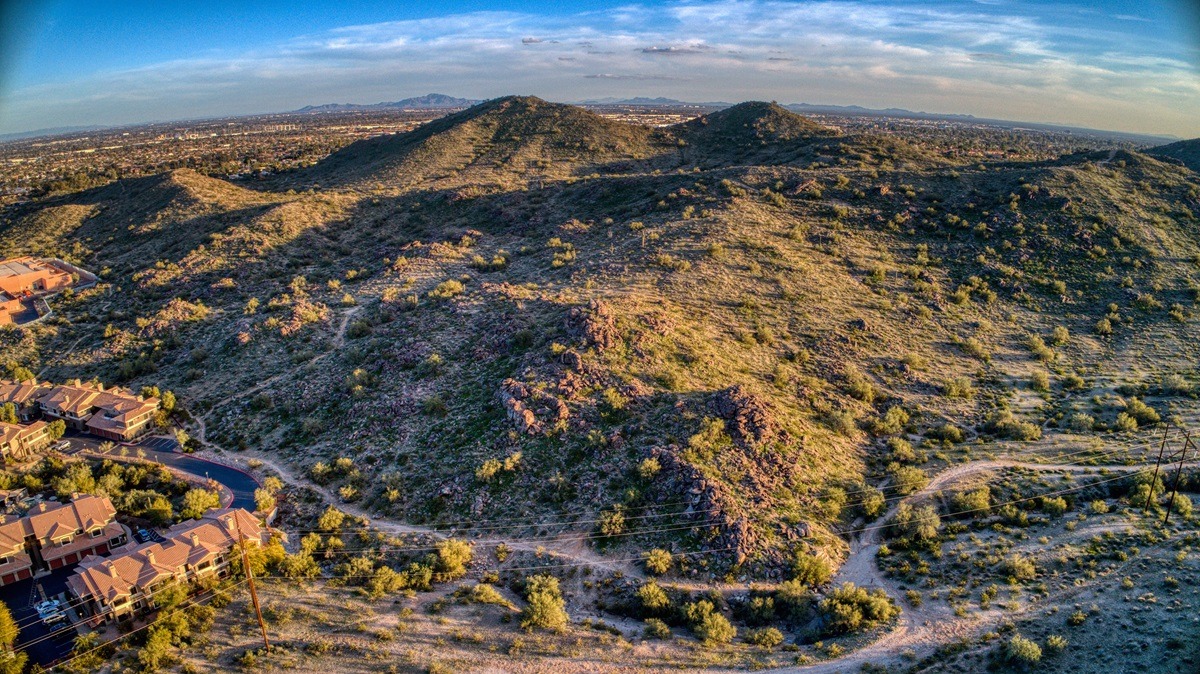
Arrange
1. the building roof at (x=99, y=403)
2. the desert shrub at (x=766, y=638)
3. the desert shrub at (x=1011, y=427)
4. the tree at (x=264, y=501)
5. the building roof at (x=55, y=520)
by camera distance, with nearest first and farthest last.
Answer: the desert shrub at (x=766, y=638)
the building roof at (x=55, y=520)
the tree at (x=264, y=501)
the desert shrub at (x=1011, y=427)
the building roof at (x=99, y=403)

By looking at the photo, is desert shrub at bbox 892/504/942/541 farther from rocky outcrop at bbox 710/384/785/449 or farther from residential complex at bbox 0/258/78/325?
residential complex at bbox 0/258/78/325

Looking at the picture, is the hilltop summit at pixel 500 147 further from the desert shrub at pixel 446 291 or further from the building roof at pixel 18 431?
the building roof at pixel 18 431

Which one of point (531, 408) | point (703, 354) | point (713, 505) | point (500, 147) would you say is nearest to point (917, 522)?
point (713, 505)

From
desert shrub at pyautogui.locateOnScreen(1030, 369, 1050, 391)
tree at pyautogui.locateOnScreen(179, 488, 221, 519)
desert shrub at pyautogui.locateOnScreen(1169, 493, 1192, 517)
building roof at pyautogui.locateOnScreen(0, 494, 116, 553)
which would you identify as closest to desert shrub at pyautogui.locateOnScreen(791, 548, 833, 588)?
desert shrub at pyautogui.locateOnScreen(1169, 493, 1192, 517)

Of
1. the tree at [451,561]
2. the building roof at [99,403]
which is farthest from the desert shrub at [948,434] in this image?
the building roof at [99,403]

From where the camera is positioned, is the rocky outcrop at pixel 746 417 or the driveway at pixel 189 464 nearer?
the rocky outcrop at pixel 746 417

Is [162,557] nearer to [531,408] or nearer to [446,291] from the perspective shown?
[531,408]
